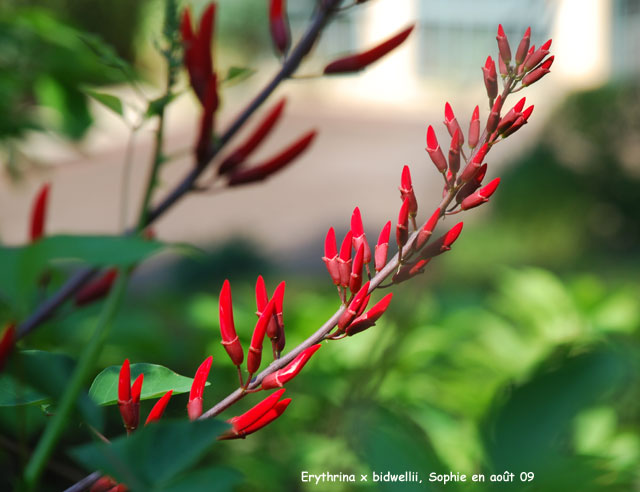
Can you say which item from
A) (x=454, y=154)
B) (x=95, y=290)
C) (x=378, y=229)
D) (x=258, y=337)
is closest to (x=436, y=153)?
(x=454, y=154)

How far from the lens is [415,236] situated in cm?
41

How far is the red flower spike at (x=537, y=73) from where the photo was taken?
0.40 meters

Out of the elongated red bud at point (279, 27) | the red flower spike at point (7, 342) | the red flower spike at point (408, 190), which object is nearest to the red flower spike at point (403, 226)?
the red flower spike at point (408, 190)

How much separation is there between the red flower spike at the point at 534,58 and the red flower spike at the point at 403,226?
10 cm

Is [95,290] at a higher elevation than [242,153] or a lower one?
lower

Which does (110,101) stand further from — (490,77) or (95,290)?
(490,77)

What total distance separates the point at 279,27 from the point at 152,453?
486 millimetres

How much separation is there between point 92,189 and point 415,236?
9980 millimetres

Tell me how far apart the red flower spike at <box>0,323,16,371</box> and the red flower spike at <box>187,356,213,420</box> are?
10cm

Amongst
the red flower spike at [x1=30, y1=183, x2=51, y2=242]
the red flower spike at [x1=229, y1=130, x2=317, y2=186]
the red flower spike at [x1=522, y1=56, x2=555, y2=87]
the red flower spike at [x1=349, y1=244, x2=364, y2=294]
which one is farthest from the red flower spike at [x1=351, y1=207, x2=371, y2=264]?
the red flower spike at [x1=30, y1=183, x2=51, y2=242]

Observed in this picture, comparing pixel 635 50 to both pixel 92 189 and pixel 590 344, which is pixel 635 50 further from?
pixel 590 344

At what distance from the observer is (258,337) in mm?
425

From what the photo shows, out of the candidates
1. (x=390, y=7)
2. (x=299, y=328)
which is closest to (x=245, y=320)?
(x=299, y=328)

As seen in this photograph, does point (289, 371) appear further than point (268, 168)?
No
